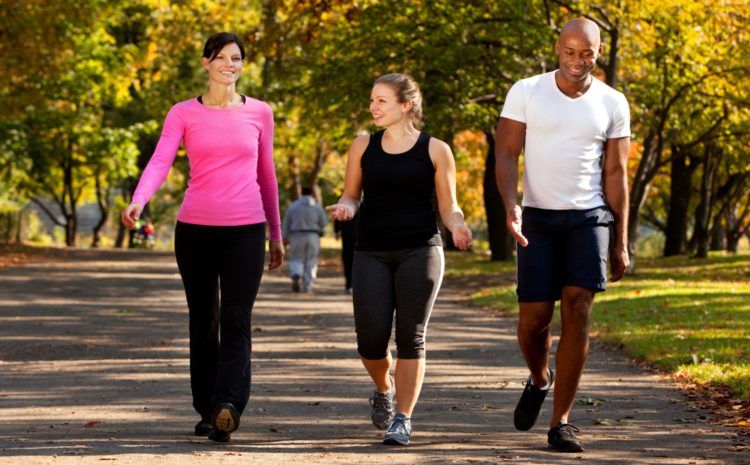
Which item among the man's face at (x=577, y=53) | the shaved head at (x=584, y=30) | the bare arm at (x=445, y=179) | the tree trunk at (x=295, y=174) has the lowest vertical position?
the bare arm at (x=445, y=179)

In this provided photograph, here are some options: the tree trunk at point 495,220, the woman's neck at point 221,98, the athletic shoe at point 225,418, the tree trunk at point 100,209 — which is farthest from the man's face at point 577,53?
the tree trunk at point 100,209

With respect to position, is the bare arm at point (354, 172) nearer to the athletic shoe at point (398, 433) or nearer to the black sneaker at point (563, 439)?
the athletic shoe at point (398, 433)

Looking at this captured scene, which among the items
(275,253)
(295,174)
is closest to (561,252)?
(275,253)

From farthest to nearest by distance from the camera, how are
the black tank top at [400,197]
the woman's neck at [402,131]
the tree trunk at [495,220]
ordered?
1. the tree trunk at [495,220]
2. the woman's neck at [402,131]
3. the black tank top at [400,197]

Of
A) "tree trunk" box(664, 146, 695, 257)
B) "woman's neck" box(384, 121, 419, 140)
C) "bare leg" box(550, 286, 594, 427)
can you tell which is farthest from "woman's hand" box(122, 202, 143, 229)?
"tree trunk" box(664, 146, 695, 257)

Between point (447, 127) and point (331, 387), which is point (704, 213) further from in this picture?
point (331, 387)

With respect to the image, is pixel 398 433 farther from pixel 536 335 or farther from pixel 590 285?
pixel 590 285

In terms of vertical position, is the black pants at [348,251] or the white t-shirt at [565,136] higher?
the white t-shirt at [565,136]

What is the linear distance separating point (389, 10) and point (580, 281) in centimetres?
2142

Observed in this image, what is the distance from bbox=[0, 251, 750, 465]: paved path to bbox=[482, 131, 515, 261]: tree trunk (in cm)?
1715

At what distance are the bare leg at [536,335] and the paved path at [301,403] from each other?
14.6 inches

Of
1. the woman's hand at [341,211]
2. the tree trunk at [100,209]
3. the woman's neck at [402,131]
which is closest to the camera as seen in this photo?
the woman's hand at [341,211]

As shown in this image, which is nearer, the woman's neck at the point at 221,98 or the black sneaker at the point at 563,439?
the black sneaker at the point at 563,439

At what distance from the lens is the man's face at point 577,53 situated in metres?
7.21
